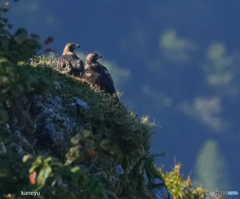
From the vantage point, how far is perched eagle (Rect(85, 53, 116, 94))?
10344 millimetres

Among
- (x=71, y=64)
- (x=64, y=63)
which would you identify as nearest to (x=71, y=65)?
(x=71, y=64)

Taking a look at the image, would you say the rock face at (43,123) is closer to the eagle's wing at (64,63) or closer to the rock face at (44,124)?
the rock face at (44,124)

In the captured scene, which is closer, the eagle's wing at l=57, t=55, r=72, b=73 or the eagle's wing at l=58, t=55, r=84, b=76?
the eagle's wing at l=57, t=55, r=72, b=73

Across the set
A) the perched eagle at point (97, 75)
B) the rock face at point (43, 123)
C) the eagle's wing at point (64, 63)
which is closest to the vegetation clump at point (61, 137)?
the rock face at point (43, 123)

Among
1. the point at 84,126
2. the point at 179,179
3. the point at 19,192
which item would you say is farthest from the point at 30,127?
the point at 179,179

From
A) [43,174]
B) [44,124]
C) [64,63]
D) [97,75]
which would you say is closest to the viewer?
[43,174]

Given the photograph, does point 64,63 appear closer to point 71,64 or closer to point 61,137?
point 71,64

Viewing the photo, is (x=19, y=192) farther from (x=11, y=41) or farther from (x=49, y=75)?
(x=49, y=75)

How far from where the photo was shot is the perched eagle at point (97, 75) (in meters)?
10.3

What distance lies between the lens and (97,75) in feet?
34.6

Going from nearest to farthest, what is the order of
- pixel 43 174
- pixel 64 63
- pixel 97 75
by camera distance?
pixel 43 174 → pixel 97 75 → pixel 64 63

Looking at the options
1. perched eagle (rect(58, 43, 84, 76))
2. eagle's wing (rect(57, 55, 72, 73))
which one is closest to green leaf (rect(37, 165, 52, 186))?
perched eagle (rect(58, 43, 84, 76))

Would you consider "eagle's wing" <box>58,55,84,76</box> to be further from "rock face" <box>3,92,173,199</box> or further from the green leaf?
the green leaf

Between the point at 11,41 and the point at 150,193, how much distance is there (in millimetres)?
6401
